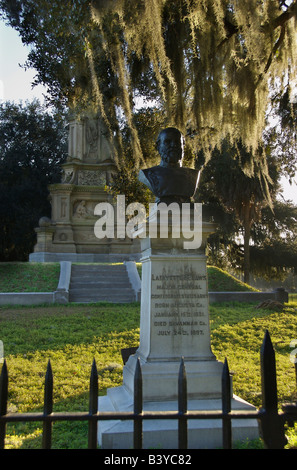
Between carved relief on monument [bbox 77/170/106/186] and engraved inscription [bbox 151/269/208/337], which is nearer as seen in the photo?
engraved inscription [bbox 151/269/208/337]

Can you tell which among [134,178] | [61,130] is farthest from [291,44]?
[61,130]

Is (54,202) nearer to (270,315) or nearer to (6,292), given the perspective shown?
(6,292)

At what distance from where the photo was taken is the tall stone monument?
2005cm

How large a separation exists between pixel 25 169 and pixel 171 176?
93.2 feet

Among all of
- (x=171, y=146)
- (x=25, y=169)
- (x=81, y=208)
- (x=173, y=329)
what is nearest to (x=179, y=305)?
(x=173, y=329)

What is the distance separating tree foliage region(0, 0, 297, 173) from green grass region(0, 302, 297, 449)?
11.5 feet

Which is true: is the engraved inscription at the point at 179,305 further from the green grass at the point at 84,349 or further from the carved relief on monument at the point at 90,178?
the carved relief on monument at the point at 90,178

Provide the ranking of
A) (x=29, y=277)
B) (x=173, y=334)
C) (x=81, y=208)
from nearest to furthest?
(x=173, y=334) → (x=29, y=277) → (x=81, y=208)

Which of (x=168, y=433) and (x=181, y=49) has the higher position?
(x=181, y=49)

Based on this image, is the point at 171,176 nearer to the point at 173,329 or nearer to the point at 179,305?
the point at 179,305

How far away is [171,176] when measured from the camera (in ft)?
15.3

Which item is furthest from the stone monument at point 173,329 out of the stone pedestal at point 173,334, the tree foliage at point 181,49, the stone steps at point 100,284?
the stone steps at point 100,284

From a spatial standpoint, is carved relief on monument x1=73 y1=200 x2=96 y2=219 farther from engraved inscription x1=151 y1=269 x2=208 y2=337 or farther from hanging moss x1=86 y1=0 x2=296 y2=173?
engraved inscription x1=151 y1=269 x2=208 y2=337

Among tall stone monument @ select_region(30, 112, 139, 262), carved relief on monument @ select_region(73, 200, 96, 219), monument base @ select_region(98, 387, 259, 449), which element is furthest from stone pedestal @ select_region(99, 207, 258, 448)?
carved relief on monument @ select_region(73, 200, 96, 219)
